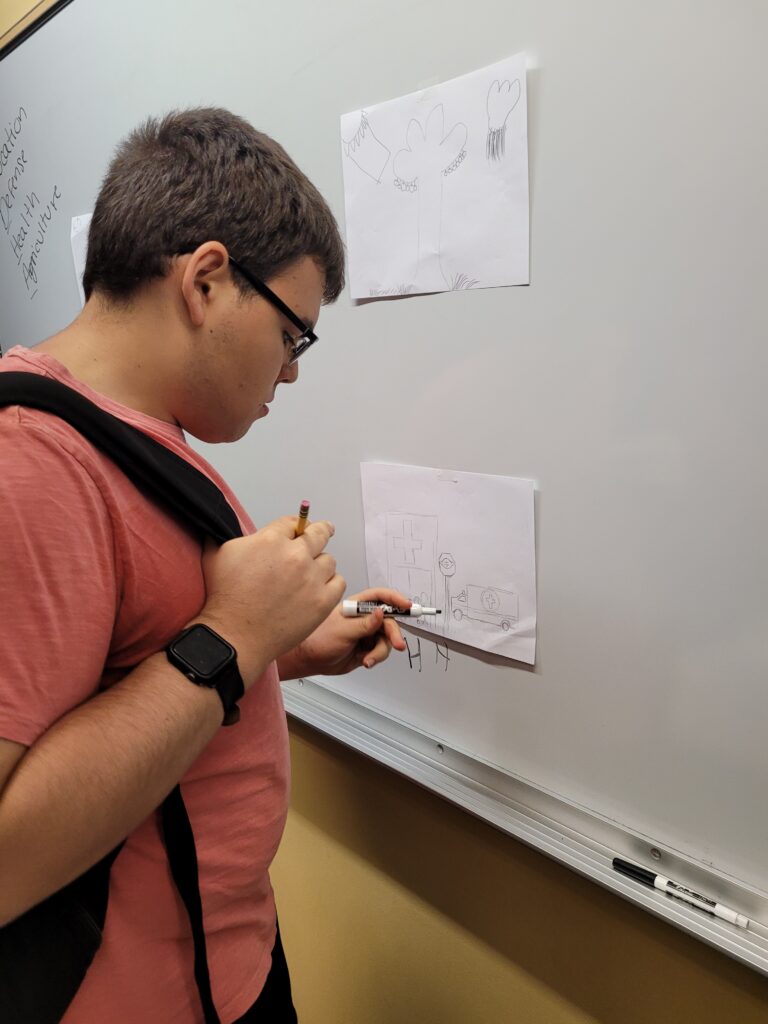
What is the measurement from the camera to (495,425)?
29.2 inches

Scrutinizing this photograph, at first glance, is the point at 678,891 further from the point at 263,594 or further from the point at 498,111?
the point at 498,111

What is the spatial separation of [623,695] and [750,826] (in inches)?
6.6

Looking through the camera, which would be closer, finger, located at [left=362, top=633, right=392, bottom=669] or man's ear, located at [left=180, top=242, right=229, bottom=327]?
man's ear, located at [left=180, top=242, right=229, bottom=327]

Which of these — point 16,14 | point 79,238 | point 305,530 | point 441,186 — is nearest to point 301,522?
point 305,530

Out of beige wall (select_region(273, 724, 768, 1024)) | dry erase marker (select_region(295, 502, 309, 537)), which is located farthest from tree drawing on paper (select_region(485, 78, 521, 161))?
beige wall (select_region(273, 724, 768, 1024))

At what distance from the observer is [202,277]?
0.53 metres

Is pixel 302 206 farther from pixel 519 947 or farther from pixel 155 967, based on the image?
pixel 519 947

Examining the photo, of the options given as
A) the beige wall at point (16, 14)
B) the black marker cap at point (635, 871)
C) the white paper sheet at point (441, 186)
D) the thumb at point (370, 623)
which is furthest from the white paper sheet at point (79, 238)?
the black marker cap at point (635, 871)

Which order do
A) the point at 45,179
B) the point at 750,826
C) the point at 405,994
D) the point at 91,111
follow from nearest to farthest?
the point at 750,826, the point at 405,994, the point at 91,111, the point at 45,179

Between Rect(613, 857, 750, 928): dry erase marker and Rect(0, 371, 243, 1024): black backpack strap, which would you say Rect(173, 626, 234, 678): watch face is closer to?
Rect(0, 371, 243, 1024): black backpack strap

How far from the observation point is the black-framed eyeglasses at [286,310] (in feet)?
1.80

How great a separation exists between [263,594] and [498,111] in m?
0.54

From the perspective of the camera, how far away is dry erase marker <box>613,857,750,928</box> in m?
0.64

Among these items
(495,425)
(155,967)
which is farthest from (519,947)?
(495,425)
